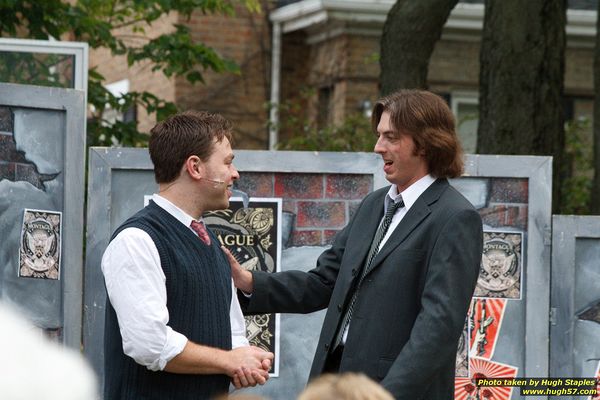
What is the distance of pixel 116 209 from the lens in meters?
5.23

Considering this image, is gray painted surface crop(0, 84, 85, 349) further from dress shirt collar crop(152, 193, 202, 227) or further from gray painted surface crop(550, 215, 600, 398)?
gray painted surface crop(550, 215, 600, 398)

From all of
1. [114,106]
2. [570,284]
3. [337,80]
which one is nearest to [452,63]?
[337,80]

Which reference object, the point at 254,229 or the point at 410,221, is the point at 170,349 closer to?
the point at 410,221

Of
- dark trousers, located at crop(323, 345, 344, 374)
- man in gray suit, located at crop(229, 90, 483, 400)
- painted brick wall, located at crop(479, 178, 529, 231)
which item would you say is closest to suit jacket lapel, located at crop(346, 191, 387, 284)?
man in gray suit, located at crop(229, 90, 483, 400)

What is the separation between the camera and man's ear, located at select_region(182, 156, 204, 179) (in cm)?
383

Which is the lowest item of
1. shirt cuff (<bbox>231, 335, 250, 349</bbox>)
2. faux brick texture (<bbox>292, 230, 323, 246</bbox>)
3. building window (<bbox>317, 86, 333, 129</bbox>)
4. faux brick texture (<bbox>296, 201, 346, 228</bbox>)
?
shirt cuff (<bbox>231, 335, 250, 349</bbox>)

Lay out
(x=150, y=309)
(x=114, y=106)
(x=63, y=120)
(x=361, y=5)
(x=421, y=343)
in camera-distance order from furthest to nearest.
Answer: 1. (x=361, y=5)
2. (x=114, y=106)
3. (x=63, y=120)
4. (x=421, y=343)
5. (x=150, y=309)

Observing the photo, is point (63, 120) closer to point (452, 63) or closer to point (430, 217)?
point (430, 217)

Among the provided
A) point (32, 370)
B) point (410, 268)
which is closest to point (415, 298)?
point (410, 268)

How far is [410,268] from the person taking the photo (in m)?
3.99

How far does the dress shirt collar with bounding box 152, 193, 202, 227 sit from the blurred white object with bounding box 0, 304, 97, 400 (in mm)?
1970

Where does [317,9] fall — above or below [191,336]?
above

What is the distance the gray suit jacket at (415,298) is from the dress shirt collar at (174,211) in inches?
26.9

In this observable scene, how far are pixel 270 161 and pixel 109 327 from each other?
1.76m
